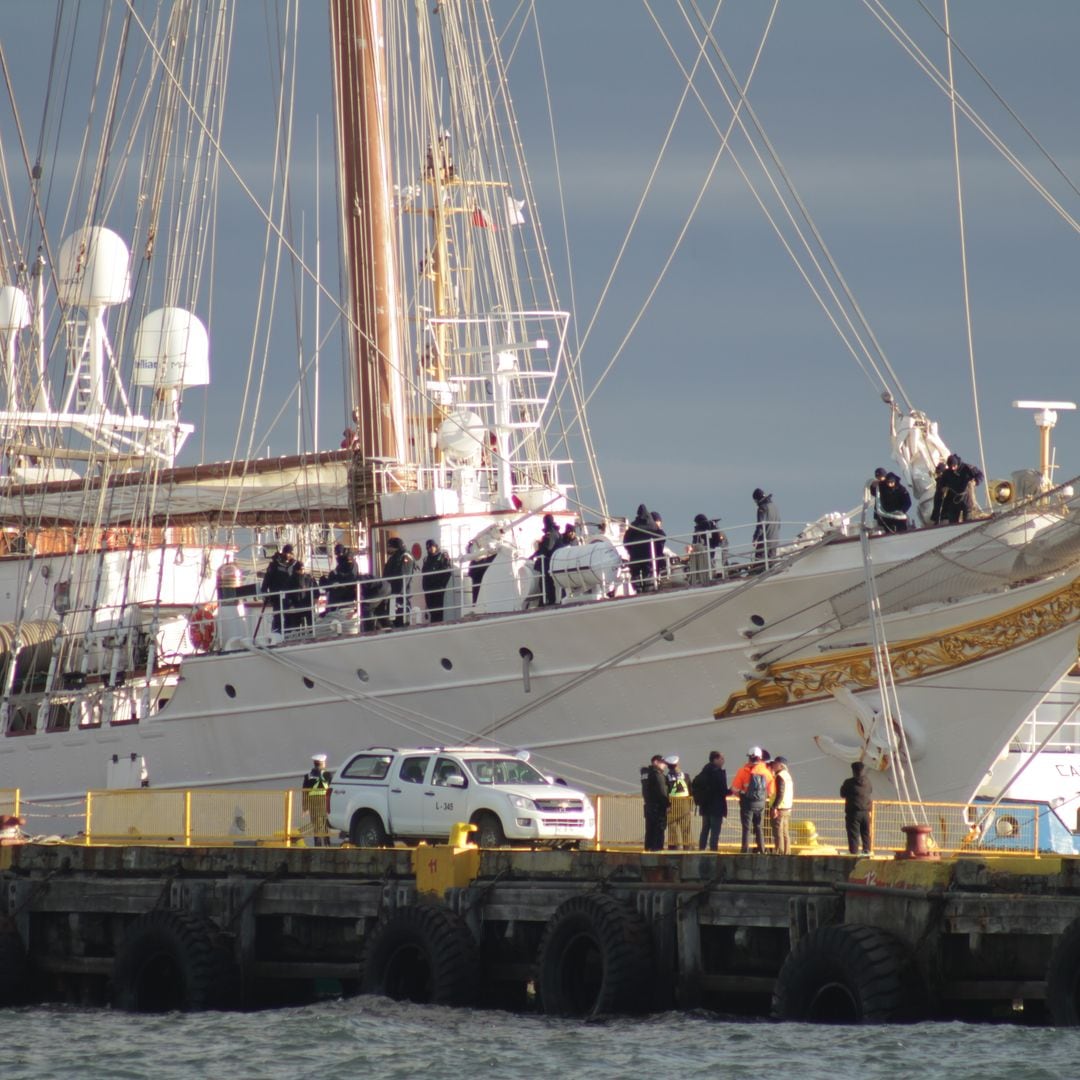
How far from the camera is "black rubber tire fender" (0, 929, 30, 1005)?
81.2 ft

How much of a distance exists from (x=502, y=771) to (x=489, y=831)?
88cm

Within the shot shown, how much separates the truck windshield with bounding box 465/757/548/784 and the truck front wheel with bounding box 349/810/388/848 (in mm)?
1351

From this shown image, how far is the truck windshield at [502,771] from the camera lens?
24875 mm

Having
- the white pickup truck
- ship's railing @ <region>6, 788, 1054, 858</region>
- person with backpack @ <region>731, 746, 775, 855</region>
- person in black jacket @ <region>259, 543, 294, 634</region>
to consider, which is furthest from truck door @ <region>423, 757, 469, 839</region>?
person in black jacket @ <region>259, 543, 294, 634</region>

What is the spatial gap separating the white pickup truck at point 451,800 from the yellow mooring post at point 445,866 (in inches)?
69.3

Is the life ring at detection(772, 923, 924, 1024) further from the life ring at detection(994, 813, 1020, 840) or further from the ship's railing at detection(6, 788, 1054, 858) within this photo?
the life ring at detection(994, 813, 1020, 840)

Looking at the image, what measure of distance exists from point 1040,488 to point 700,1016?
10.0 m

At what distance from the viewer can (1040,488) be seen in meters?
27.9

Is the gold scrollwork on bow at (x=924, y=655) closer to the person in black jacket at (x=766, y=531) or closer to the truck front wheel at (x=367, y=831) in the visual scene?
the person in black jacket at (x=766, y=531)

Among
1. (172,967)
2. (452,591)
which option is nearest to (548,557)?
(452,591)

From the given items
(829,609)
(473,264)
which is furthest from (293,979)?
(473,264)

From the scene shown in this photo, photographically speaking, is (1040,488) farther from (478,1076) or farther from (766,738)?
(478,1076)

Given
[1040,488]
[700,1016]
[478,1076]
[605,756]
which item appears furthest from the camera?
[605,756]

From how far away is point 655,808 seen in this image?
2388cm
